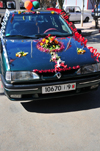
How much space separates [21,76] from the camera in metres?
2.91

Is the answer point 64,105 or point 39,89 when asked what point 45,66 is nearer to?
point 39,89

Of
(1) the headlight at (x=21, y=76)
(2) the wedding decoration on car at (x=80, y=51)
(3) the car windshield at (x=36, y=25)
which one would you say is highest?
(3) the car windshield at (x=36, y=25)

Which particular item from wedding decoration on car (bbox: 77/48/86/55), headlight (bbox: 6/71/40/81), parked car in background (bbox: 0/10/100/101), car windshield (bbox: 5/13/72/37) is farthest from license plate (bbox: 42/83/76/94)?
car windshield (bbox: 5/13/72/37)

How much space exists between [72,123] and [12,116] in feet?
3.42

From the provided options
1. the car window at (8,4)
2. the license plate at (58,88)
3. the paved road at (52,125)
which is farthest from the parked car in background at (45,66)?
the car window at (8,4)

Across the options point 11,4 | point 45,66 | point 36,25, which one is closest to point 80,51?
point 45,66

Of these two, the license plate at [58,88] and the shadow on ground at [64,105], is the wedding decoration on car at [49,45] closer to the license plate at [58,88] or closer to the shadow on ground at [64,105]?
the license plate at [58,88]

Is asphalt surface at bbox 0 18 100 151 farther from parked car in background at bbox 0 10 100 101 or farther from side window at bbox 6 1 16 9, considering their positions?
side window at bbox 6 1 16 9

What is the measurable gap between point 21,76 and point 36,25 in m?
1.78

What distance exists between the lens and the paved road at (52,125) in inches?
97.9

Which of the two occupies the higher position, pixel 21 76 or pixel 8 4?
pixel 8 4

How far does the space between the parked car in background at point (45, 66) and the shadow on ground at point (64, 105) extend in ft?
1.23

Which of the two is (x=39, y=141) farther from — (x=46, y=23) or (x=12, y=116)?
(x=46, y=23)

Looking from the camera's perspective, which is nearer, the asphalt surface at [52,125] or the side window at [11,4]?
the asphalt surface at [52,125]
